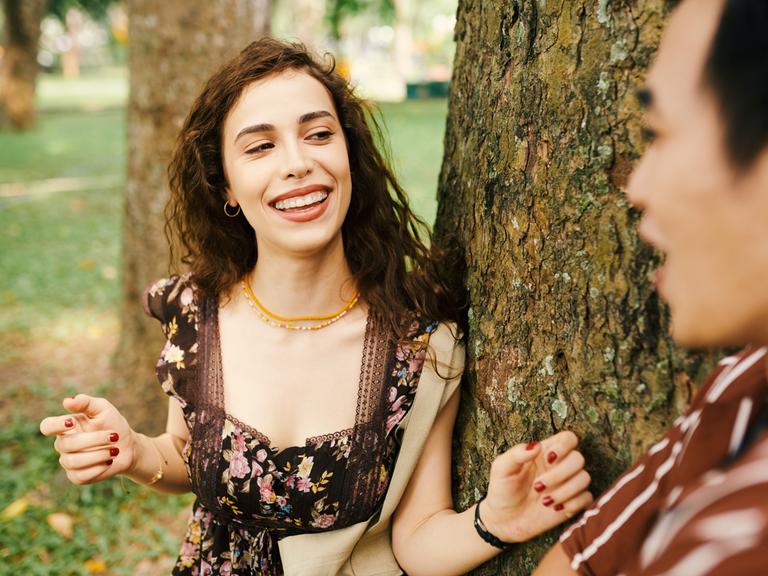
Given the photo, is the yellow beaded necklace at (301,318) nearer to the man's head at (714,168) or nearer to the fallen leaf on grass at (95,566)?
the man's head at (714,168)

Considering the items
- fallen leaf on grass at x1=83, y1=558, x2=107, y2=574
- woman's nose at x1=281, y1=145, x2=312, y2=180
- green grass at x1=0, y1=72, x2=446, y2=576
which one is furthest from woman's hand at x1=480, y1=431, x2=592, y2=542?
fallen leaf on grass at x1=83, y1=558, x2=107, y2=574

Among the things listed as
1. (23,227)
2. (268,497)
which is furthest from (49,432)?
(23,227)

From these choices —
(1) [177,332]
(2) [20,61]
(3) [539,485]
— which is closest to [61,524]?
(1) [177,332]

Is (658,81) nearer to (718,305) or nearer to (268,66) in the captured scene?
(718,305)

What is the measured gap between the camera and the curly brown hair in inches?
79.6

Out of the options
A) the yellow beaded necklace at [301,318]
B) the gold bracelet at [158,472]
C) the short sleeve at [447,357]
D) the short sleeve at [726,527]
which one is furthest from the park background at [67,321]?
the short sleeve at [726,527]

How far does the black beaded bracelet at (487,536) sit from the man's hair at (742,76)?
1.12 m

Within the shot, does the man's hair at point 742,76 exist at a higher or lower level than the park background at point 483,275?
higher

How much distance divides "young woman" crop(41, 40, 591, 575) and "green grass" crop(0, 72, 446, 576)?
19.5 inches

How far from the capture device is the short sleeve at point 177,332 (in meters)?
2.15

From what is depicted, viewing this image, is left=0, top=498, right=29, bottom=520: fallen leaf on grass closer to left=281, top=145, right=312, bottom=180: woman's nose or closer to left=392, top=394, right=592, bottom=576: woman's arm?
left=392, top=394, right=592, bottom=576: woman's arm

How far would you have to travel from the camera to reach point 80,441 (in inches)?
75.9

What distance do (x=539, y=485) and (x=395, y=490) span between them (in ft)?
1.59

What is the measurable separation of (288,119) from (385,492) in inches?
40.0
